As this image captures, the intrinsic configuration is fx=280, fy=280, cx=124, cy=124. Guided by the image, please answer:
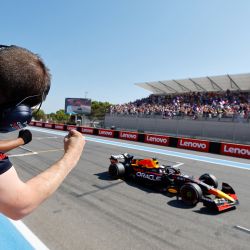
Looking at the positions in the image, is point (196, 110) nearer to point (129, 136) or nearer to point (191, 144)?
point (129, 136)

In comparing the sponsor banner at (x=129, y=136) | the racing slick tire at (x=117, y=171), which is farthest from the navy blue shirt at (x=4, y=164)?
the sponsor banner at (x=129, y=136)

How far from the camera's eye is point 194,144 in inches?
676

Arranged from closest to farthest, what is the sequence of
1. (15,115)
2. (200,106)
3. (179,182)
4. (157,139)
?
(15,115), (179,182), (157,139), (200,106)

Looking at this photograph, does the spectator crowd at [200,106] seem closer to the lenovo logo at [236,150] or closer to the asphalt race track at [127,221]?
the lenovo logo at [236,150]

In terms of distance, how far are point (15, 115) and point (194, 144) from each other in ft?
54.7

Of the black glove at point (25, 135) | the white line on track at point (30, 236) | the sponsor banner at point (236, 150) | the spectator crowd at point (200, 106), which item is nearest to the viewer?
the black glove at point (25, 135)

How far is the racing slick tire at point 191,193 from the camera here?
6.15m

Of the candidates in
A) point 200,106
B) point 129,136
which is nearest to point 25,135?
point 129,136

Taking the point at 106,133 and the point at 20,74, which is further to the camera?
the point at 106,133

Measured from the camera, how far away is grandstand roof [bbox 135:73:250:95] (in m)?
29.3

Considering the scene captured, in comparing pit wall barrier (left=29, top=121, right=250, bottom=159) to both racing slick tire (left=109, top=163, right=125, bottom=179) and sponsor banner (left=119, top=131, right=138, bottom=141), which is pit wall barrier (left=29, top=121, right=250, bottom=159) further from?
racing slick tire (left=109, top=163, right=125, bottom=179)

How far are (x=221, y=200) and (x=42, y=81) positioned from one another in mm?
5662

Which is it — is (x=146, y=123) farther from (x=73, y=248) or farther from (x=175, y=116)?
(x=73, y=248)

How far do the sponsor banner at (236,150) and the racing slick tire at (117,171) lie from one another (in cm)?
893
